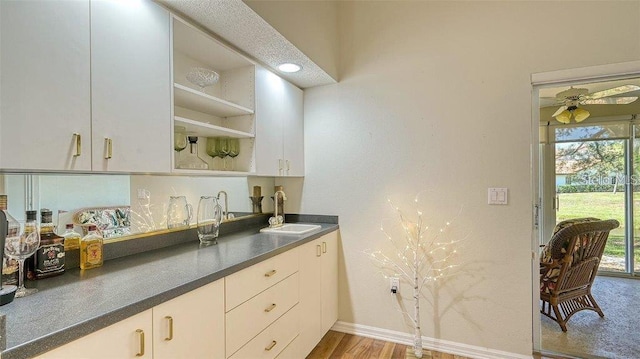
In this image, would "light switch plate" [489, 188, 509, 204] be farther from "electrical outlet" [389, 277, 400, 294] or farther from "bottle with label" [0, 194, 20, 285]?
"bottle with label" [0, 194, 20, 285]

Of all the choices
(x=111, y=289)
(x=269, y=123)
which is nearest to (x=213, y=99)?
(x=269, y=123)

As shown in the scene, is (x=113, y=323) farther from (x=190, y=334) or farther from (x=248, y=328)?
(x=248, y=328)

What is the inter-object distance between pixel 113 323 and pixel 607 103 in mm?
3003

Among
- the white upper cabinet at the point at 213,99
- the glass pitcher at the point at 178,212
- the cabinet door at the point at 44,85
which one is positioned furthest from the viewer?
the glass pitcher at the point at 178,212

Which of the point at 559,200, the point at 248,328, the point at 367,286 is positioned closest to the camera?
the point at 248,328

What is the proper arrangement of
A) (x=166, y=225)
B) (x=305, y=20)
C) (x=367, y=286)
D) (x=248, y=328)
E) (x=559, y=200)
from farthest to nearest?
(x=367, y=286), (x=559, y=200), (x=305, y=20), (x=166, y=225), (x=248, y=328)

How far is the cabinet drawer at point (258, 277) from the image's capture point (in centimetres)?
138

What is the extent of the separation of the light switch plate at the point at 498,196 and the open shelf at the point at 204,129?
5.46 feet

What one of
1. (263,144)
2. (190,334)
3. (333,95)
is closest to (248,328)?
(190,334)

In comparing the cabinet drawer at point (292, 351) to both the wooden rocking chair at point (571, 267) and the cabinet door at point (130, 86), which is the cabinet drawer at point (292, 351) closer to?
the cabinet door at point (130, 86)

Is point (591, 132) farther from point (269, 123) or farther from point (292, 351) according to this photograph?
point (292, 351)

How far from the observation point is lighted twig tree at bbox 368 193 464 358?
2.24m

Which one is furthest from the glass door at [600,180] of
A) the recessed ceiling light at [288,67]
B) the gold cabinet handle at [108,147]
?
the gold cabinet handle at [108,147]

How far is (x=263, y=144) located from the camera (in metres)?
2.19
